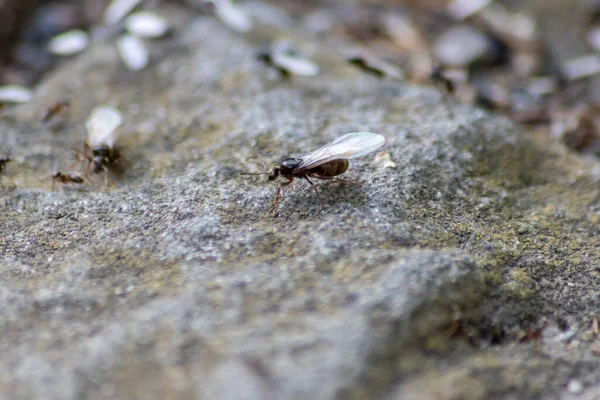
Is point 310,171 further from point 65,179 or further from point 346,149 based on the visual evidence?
point 65,179

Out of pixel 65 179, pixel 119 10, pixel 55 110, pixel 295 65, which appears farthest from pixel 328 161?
pixel 119 10

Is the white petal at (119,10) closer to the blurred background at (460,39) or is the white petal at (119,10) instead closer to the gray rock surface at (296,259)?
the blurred background at (460,39)

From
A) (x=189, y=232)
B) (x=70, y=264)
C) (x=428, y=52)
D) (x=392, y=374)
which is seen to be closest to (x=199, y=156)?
(x=189, y=232)

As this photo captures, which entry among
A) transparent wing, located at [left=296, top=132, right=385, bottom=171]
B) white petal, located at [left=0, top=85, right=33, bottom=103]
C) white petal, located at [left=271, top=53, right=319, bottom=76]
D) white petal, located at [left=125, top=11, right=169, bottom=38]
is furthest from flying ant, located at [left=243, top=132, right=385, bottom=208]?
white petal, located at [left=0, top=85, right=33, bottom=103]

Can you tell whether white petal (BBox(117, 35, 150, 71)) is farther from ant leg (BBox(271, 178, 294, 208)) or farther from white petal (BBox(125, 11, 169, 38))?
ant leg (BBox(271, 178, 294, 208))

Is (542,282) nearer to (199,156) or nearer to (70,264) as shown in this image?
(199,156)

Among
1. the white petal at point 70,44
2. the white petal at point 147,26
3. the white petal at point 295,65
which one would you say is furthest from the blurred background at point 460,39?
the white petal at point 295,65
